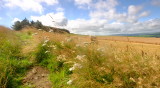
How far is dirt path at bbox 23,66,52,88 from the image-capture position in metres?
3.91

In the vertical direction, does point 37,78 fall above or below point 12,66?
below

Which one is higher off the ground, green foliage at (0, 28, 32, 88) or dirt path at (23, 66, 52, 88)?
green foliage at (0, 28, 32, 88)

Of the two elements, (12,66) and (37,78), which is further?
(12,66)

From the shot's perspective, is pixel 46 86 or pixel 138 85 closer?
pixel 138 85

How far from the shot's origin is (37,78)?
173 inches

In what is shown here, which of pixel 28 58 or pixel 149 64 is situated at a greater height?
pixel 149 64

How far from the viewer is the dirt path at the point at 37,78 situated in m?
3.91

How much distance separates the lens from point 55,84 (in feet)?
12.5

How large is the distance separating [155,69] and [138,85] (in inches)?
15.6

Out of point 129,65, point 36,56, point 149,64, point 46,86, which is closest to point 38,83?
point 46,86

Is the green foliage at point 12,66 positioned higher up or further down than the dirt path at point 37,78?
higher up

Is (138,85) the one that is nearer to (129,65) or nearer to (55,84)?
(129,65)

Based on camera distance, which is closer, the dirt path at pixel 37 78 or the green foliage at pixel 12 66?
the green foliage at pixel 12 66

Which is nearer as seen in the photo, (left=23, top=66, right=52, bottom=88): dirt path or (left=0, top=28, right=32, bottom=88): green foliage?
(left=0, top=28, right=32, bottom=88): green foliage
